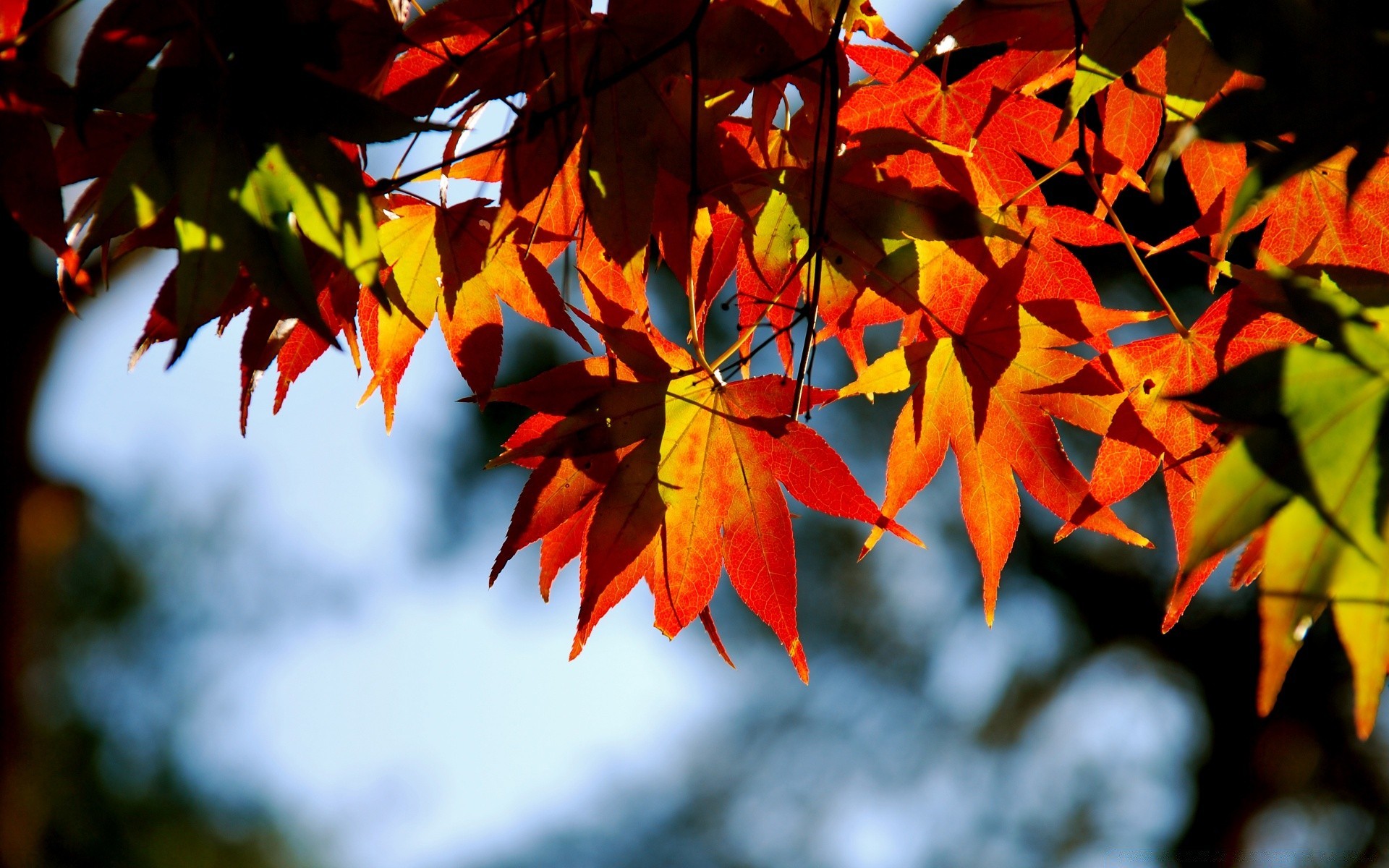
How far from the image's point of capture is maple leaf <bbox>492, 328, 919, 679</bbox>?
1.80 ft

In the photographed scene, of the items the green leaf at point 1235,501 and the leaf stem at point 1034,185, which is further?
the leaf stem at point 1034,185

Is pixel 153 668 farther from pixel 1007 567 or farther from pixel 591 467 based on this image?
pixel 591 467

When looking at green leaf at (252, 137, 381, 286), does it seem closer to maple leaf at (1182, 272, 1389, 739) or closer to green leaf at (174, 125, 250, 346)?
green leaf at (174, 125, 250, 346)

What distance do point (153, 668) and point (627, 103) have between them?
25.8ft

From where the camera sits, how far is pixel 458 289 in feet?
1.88

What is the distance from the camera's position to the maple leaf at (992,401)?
1.82 feet

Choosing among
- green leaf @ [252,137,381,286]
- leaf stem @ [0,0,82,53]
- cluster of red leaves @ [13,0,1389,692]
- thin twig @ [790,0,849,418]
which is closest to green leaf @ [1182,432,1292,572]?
cluster of red leaves @ [13,0,1389,692]

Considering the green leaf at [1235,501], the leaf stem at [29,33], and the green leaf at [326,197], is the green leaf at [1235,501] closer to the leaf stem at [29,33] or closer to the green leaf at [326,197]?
the green leaf at [326,197]

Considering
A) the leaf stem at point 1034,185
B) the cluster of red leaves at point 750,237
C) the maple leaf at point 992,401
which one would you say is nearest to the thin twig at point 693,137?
the cluster of red leaves at point 750,237

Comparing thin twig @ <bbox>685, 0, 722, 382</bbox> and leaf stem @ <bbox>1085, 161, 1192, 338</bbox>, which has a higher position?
thin twig @ <bbox>685, 0, 722, 382</bbox>

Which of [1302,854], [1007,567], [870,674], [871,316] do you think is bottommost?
[1302,854]

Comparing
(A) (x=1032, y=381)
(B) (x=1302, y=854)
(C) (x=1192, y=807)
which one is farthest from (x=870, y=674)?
(A) (x=1032, y=381)

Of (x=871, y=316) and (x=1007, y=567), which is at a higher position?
(x=871, y=316)

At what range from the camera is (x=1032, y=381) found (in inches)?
23.8
